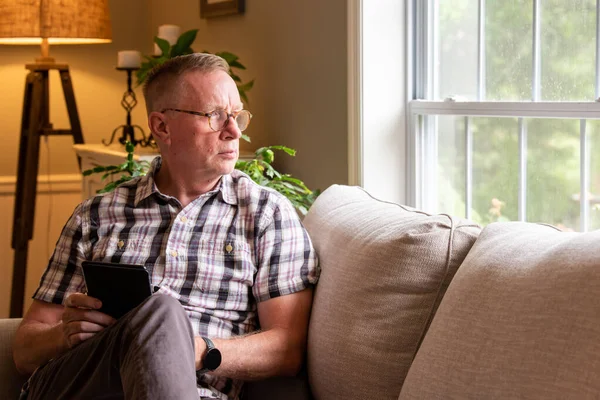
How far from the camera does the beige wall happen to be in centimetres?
282

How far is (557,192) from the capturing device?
205cm

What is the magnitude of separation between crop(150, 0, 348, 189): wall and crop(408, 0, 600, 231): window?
0.89 ft

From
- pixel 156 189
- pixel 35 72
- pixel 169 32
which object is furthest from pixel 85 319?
pixel 35 72

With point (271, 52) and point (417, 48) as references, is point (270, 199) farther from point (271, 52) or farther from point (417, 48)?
point (271, 52)

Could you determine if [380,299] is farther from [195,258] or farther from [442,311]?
[195,258]

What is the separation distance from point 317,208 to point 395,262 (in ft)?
1.68

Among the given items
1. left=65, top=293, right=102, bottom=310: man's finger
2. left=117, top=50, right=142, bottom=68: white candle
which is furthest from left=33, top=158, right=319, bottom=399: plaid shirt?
left=117, top=50, right=142, bottom=68: white candle

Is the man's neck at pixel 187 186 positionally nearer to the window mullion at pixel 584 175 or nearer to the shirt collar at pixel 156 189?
the shirt collar at pixel 156 189

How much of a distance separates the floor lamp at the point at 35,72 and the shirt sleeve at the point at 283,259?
2155 millimetres

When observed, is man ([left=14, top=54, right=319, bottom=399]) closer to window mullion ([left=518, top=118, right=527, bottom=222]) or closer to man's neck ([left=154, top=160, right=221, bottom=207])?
man's neck ([left=154, top=160, right=221, bottom=207])

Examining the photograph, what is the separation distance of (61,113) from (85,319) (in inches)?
121

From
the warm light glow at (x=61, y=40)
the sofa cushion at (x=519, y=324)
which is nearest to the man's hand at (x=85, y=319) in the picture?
the sofa cushion at (x=519, y=324)

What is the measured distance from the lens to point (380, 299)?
165 centimetres

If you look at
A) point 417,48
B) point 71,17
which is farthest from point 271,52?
point 71,17
